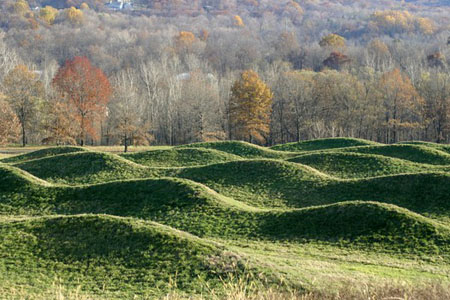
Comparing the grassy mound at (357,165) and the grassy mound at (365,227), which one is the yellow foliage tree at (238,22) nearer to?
the grassy mound at (357,165)

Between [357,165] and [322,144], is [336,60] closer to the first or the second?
[322,144]

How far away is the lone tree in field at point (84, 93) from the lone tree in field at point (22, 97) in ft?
11.1

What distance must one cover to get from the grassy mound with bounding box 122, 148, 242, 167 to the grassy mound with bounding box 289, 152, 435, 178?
627 cm

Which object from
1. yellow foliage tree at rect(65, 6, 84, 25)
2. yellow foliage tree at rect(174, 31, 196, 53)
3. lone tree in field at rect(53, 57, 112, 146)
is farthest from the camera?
yellow foliage tree at rect(65, 6, 84, 25)

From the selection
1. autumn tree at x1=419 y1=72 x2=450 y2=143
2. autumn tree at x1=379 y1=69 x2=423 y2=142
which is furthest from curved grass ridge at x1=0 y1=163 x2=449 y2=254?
autumn tree at x1=419 y1=72 x2=450 y2=143

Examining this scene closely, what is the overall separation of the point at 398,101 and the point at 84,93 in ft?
133

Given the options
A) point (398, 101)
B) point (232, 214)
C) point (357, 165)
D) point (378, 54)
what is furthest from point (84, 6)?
point (232, 214)

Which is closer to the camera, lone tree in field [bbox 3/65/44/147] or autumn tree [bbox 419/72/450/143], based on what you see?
lone tree in field [bbox 3/65/44/147]

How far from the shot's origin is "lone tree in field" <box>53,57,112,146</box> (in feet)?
207

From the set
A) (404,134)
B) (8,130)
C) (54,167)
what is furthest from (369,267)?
(404,134)

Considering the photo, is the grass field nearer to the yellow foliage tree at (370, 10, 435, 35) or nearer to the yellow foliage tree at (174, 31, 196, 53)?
the yellow foliage tree at (174, 31, 196, 53)

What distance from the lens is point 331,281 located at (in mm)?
14891

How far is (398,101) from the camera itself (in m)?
70.0

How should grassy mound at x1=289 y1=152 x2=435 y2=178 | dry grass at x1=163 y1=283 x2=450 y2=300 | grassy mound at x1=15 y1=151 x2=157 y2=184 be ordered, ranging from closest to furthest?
1. dry grass at x1=163 y1=283 x2=450 y2=300
2. grassy mound at x1=15 y1=151 x2=157 y2=184
3. grassy mound at x1=289 y1=152 x2=435 y2=178
